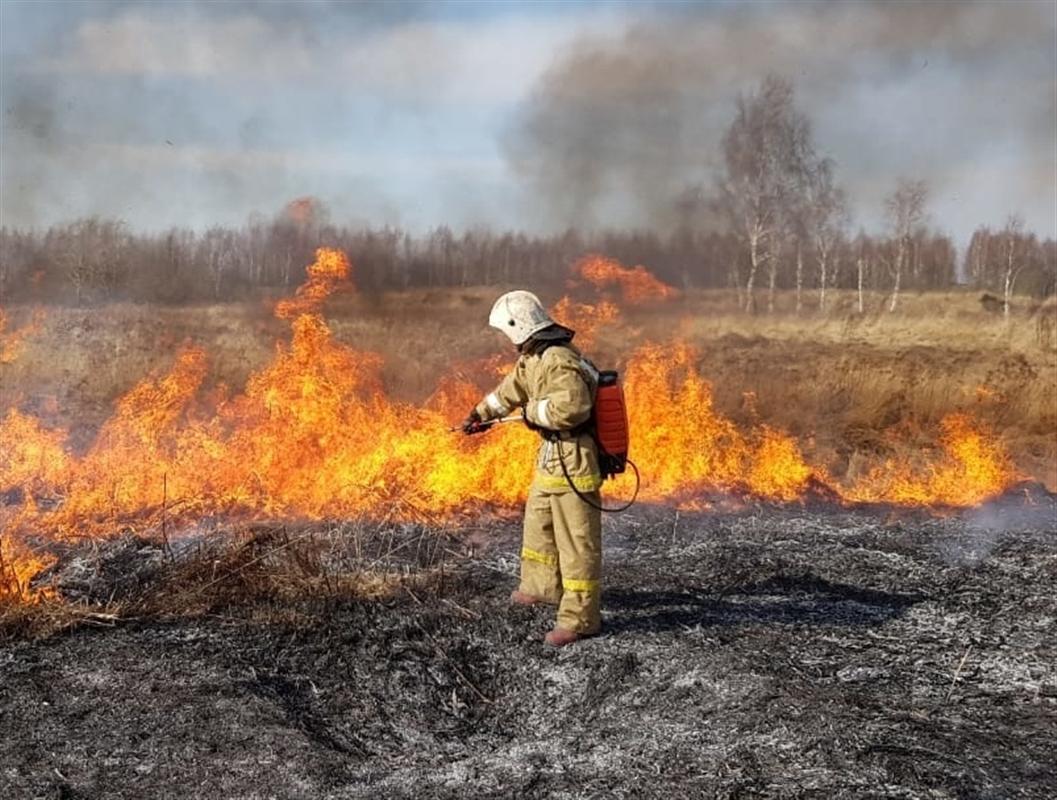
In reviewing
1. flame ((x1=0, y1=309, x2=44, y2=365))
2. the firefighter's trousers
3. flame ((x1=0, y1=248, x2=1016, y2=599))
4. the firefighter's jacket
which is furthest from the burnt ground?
flame ((x1=0, y1=309, x2=44, y2=365))

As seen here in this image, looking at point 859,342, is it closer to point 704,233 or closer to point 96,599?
point 704,233

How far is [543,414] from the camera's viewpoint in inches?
216

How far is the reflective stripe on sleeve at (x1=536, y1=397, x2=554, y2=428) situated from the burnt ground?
1.41 metres

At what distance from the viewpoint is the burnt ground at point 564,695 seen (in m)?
4.07

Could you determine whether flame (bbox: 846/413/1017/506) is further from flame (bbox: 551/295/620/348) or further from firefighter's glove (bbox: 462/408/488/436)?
firefighter's glove (bbox: 462/408/488/436)

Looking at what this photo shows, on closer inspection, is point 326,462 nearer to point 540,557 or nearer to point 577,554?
point 540,557

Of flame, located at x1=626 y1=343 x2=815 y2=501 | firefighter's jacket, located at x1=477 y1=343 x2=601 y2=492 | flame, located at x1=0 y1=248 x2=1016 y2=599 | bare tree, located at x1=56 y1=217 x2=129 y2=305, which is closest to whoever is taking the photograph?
firefighter's jacket, located at x1=477 y1=343 x2=601 y2=492

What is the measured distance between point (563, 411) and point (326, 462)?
5061 mm

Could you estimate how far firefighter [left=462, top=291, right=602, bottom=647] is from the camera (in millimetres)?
5480

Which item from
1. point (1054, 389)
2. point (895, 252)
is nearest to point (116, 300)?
point (1054, 389)

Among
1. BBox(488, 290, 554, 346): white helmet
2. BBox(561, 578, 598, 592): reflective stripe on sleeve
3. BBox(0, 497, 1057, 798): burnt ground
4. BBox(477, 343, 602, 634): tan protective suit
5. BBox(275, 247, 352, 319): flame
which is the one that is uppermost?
BBox(275, 247, 352, 319): flame

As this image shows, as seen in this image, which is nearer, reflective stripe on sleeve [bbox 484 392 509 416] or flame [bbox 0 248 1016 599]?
reflective stripe on sleeve [bbox 484 392 509 416]

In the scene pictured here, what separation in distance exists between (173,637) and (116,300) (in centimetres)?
1295

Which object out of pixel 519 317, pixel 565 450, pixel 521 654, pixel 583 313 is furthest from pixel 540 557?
pixel 583 313
